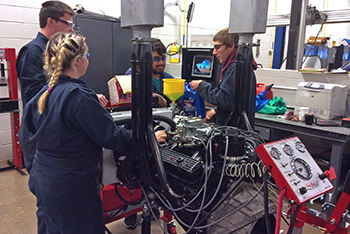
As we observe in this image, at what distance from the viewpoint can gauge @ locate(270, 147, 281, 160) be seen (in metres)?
0.94

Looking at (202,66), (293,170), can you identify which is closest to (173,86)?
(293,170)

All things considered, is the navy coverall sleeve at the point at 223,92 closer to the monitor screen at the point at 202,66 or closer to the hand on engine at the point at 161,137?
the hand on engine at the point at 161,137

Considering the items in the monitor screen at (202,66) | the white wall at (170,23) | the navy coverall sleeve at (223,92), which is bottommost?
the navy coverall sleeve at (223,92)

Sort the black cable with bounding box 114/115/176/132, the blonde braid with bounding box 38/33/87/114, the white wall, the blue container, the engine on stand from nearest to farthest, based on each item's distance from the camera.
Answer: the engine on stand, the blonde braid with bounding box 38/33/87/114, the black cable with bounding box 114/115/176/132, the blue container, the white wall

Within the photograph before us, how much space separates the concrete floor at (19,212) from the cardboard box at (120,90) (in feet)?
3.57

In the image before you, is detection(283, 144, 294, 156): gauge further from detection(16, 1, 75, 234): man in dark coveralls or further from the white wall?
the white wall

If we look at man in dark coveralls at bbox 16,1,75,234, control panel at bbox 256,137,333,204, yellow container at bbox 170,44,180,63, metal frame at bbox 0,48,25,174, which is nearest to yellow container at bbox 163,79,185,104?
control panel at bbox 256,137,333,204

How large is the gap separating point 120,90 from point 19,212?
61.4 inches

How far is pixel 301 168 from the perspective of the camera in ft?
3.28

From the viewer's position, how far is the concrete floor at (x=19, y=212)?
2072 millimetres

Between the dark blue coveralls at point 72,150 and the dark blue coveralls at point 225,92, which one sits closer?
the dark blue coveralls at point 72,150

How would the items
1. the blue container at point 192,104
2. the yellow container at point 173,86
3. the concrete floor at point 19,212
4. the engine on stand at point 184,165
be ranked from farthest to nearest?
the concrete floor at point 19,212, the blue container at point 192,104, the yellow container at point 173,86, the engine on stand at point 184,165

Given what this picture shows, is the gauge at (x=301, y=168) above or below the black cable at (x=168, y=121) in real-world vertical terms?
below

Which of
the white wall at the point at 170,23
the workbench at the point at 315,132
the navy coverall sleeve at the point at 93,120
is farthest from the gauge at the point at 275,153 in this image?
the white wall at the point at 170,23
